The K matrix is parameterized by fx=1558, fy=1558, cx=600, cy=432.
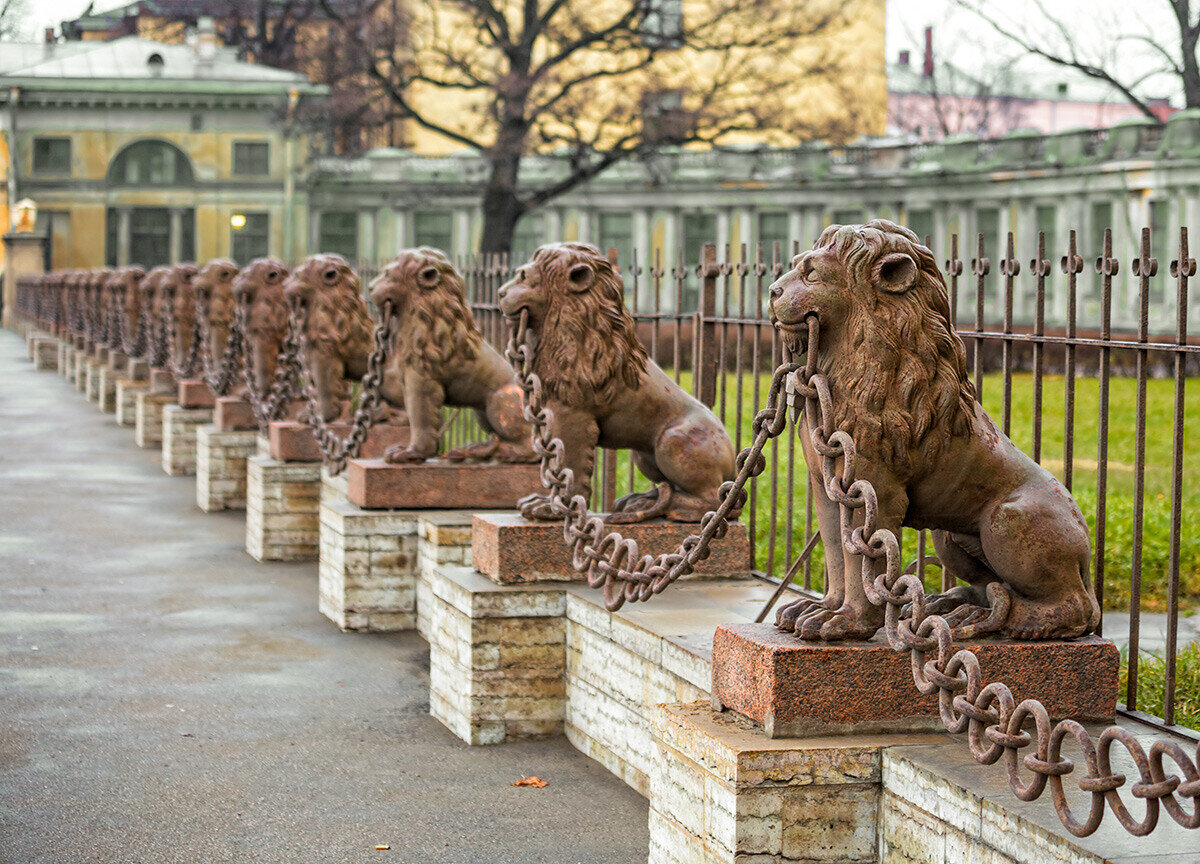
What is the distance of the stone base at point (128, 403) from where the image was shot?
68.5ft

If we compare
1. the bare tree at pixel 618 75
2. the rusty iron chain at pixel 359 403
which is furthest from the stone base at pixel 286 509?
the bare tree at pixel 618 75

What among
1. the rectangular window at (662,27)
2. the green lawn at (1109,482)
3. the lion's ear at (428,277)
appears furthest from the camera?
the rectangular window at (662,27)

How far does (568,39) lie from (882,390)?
31677mm

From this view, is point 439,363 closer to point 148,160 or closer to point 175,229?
A: point 175,229

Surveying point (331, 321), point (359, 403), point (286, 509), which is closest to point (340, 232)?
point (286, 509)

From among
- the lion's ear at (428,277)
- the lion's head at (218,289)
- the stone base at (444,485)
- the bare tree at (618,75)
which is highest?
the bare tree at (618,75)

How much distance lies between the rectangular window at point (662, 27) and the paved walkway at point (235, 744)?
24655 millimetres

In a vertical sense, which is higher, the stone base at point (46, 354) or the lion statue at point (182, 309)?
the lion statue at point (182, 309)

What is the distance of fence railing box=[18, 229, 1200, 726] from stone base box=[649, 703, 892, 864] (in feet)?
2.39

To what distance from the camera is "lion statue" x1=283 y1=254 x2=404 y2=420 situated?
10383mm

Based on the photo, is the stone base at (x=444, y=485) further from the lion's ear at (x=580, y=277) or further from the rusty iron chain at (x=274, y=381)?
the rusty iron chain at (x=274, y=381)

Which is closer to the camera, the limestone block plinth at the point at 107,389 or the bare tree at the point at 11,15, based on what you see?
the limestone block plinth at the point at 107,389

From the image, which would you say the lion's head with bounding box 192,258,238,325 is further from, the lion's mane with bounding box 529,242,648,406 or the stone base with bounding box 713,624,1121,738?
the stone base with bounding box 713,624,1121,738

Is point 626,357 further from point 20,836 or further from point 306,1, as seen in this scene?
point 306,1
